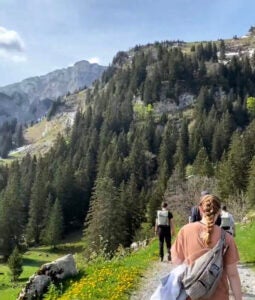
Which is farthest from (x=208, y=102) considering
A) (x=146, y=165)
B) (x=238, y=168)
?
(x=238, y=168)

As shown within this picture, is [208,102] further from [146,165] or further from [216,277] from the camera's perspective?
[216,277]

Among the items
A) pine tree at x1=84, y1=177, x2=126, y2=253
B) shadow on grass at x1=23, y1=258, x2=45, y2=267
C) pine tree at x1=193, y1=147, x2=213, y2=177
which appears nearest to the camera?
pine tree at x1=84, y1=177, x2=126, y2=253

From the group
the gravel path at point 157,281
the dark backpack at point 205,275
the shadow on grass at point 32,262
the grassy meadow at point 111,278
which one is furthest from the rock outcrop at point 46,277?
the shadow on grass at point 32,262

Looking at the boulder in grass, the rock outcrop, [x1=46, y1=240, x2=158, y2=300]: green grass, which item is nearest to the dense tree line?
[x1=46, y1=240, x2=158, y2=300]: green grass

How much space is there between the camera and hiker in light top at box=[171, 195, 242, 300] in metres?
6.69

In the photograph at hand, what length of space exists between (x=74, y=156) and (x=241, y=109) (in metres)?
68.7

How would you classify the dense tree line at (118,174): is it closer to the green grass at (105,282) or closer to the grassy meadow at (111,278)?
the grassy meadow at (111,278)

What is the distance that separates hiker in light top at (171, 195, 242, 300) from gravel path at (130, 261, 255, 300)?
9336 mm

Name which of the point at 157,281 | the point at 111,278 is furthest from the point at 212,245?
the point at 157,281

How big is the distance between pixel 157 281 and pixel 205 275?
11.8 meters

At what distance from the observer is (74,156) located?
561ft

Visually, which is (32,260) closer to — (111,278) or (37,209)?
(37,209)

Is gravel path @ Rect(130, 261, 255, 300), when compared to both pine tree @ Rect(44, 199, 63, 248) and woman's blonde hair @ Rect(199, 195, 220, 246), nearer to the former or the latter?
woman's blonde hair @ Rect(199, 195, 220, 246)

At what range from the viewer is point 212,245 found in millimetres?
6809
